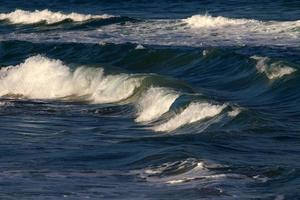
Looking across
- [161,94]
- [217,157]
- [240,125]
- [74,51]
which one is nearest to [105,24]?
[74,51]

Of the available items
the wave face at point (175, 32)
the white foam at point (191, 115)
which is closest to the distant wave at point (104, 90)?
the white foam at point (191, 115)

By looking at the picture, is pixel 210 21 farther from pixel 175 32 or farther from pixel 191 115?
pixel 191 115

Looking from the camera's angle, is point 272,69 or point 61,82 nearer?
point 272,69

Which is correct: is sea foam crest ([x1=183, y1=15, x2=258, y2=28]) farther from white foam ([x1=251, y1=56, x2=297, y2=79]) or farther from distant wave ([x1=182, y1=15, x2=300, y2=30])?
white foam ([x1=251, y1=56, x2=297, y2=79])

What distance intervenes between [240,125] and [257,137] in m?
0.97

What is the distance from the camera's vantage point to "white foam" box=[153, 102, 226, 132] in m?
17.5

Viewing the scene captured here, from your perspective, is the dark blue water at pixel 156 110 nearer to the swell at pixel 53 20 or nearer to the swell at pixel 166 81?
the swell at pixel 166 81

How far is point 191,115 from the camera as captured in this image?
1778 centimetres

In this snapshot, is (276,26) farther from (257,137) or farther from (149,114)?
(257,137)

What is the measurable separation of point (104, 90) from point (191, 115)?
226 inches

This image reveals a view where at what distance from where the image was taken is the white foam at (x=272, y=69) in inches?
904

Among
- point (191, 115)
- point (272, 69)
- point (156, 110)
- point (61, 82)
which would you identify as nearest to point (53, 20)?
point (61, 82)

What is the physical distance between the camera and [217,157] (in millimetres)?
13992

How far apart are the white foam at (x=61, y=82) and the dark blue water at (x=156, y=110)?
5 cm
